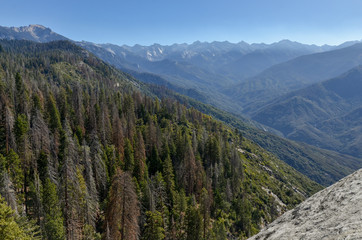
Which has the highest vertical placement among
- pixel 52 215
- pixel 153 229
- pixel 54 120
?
pixel 54 120

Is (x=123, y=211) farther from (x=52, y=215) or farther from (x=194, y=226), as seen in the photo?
(x=194, y=226)

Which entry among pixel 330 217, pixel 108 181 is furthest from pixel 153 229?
pixel 330 217

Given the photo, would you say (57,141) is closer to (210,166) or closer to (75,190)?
(75,190)

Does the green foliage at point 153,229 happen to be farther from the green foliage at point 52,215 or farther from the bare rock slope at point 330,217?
the bare rock slope at point 330,217

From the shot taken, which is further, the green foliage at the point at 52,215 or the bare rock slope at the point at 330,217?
the green foliage at the point at 52,215

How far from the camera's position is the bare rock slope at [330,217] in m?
6.41

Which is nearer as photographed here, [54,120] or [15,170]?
[15,170]

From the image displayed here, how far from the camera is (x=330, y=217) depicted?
7637 mm

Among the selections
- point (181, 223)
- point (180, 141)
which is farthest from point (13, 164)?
point (180, 141)

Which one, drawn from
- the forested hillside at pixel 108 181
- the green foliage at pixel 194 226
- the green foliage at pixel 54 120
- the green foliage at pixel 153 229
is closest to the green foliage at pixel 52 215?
the forested hillside at pixel 108 181

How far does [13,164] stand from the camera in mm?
42625

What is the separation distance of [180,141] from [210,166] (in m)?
15.3

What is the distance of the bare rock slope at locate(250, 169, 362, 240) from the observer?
641 centimetres

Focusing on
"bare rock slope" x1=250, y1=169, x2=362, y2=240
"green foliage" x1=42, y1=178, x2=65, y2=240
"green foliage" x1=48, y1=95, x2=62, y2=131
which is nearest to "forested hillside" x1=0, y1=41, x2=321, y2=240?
"green foliage" x1=42, y1=178, x2=65, y2=240
